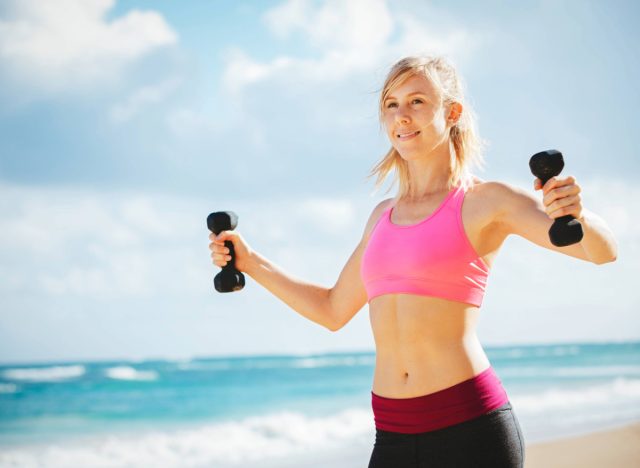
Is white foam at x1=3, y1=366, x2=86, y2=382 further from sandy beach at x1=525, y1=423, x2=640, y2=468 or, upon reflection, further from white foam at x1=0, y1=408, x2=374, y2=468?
sandy beach at x1=525, y1=423, x2=640, y2=468

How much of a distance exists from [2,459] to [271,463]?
433cm

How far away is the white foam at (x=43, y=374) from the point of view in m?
28.2

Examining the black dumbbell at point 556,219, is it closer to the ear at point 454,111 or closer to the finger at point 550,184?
the finger at point 550,184

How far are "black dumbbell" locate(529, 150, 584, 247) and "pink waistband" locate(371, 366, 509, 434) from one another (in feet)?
1.79

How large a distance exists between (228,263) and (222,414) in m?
15.0

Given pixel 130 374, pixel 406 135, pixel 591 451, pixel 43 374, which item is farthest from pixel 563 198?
pixel 43 374

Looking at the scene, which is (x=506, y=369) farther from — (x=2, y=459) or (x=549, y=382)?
(x=2, y=459)

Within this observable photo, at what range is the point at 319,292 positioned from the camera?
3.03 metres

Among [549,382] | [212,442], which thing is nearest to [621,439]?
[212,442]

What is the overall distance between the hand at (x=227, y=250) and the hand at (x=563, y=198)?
1.33m

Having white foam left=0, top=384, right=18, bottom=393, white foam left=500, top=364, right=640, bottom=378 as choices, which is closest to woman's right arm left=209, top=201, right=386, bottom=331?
white foam left=500, top=364, right=640, bottom=378

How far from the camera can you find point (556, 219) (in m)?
2.06

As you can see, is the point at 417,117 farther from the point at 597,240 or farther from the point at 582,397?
the point at 582,397

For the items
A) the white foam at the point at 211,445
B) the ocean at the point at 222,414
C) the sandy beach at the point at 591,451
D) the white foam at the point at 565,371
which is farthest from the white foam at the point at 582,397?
the white foam at the point at 565,371
